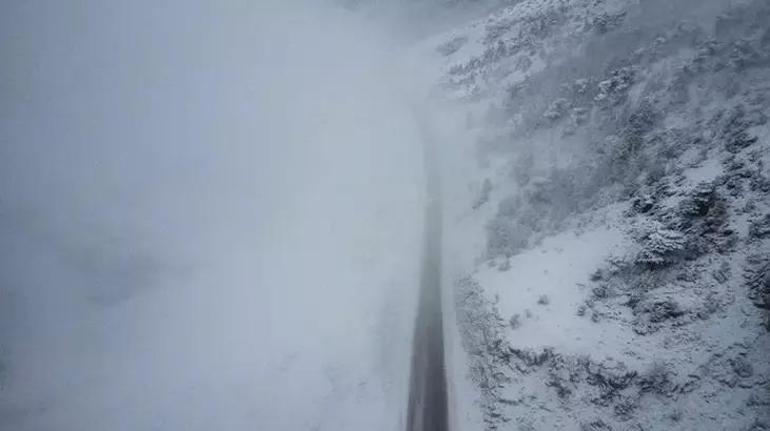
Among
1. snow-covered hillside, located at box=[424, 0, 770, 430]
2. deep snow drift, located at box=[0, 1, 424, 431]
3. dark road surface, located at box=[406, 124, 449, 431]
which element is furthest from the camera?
deep snow drift, located at box=[0, 1, 424, 431]

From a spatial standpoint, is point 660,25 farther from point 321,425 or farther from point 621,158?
point 321,425

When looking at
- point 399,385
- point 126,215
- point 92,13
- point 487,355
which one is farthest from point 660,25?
point 92,13

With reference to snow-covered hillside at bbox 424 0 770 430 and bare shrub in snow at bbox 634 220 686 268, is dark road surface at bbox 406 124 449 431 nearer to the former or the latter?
snow-covered hillside at bbox 424 0 770 430

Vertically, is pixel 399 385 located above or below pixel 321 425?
above

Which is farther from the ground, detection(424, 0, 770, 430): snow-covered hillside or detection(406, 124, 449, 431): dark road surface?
detection(424, 0, 770, 430): snow-covered hillside

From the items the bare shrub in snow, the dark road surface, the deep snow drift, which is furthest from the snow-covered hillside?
the deep snow drift
